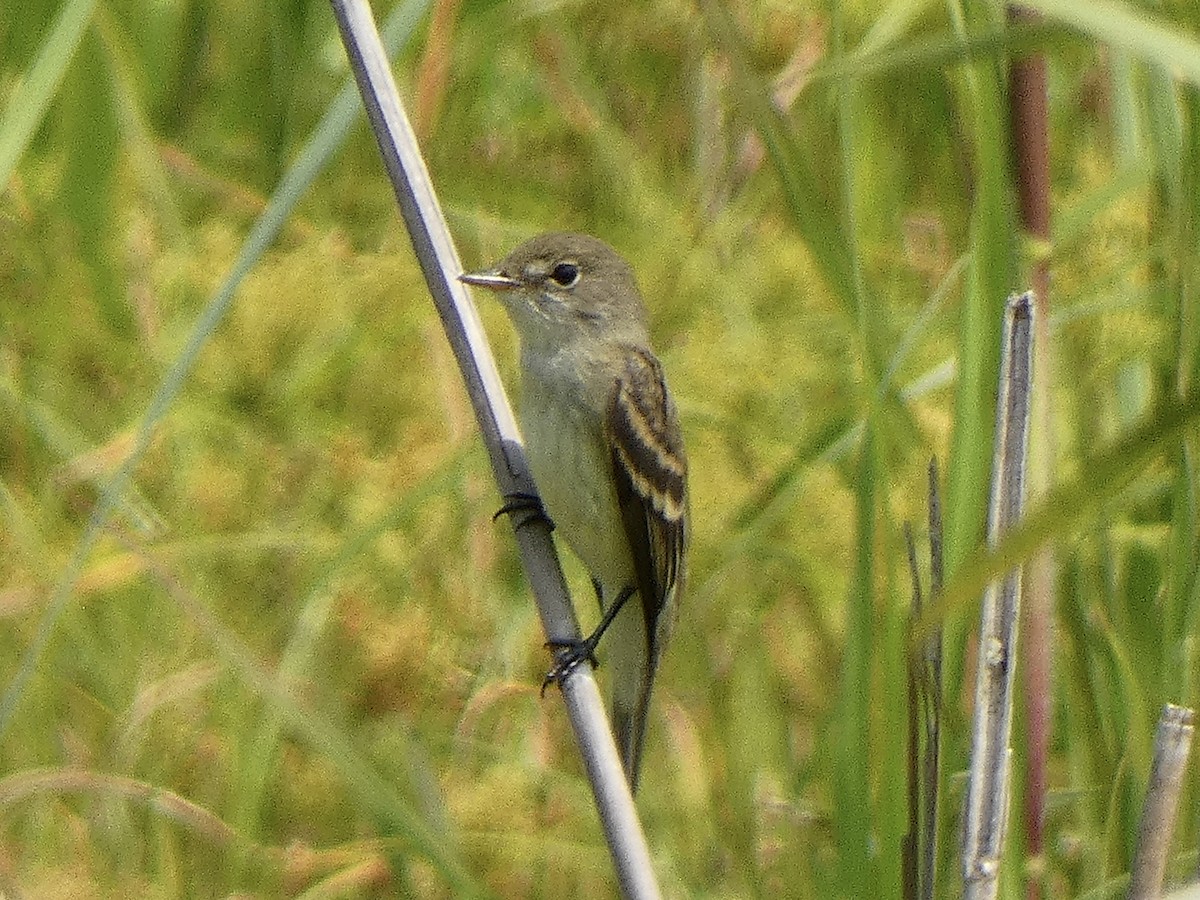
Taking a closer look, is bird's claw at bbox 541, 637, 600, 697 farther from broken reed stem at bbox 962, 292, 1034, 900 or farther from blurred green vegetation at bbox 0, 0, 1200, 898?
broken reed stem at bbox 962, 292, 1034, 900

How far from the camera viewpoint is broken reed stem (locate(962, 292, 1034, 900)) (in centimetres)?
176

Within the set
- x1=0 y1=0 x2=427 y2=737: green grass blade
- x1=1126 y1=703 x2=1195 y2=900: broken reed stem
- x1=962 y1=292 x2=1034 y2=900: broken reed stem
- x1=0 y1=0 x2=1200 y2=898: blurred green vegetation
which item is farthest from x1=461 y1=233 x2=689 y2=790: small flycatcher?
x1=1126 y1=703 x2=1195 y2=900: broken reed stem

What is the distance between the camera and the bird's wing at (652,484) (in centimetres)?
290

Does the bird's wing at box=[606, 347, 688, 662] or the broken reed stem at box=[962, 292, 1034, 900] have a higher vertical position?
the bird's wing at box=[606, 347, 688, 662]

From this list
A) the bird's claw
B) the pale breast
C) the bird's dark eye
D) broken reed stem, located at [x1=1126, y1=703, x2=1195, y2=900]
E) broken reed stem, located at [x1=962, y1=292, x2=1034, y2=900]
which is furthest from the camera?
the bird's dark eye

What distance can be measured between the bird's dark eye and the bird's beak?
9 cm

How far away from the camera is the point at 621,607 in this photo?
Answer: 120 inches

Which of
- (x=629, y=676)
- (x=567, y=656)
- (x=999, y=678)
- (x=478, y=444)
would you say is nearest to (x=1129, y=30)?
(x=999, y=678)

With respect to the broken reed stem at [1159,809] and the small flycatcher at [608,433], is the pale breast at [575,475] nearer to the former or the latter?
the small flycatcher at [608,433]

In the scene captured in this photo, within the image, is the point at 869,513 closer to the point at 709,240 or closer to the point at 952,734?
the point at 952,734

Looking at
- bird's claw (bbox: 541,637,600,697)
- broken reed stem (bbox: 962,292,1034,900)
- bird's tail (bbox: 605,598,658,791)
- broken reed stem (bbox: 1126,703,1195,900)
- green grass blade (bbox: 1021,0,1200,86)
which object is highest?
bird's tail (bbox: 605,598,658,791)

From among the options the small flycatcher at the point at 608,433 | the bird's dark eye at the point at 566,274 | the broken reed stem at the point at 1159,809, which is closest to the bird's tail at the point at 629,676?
the small flycatcher at the point at 608,433

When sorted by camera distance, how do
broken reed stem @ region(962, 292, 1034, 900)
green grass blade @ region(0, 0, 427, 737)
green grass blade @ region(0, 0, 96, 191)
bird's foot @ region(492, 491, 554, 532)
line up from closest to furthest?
broken reed stem @ region(962, 292, 1034, 900)
green grass blade @ region(0, 0, 427, 737)
green grass blade @ region(0, 0, 96, 191)
bird's foot @ region(492, 491, 554, 532)

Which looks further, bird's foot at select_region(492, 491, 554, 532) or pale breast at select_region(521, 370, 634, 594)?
pale breast at select_region(521, 370, 634, 594)
